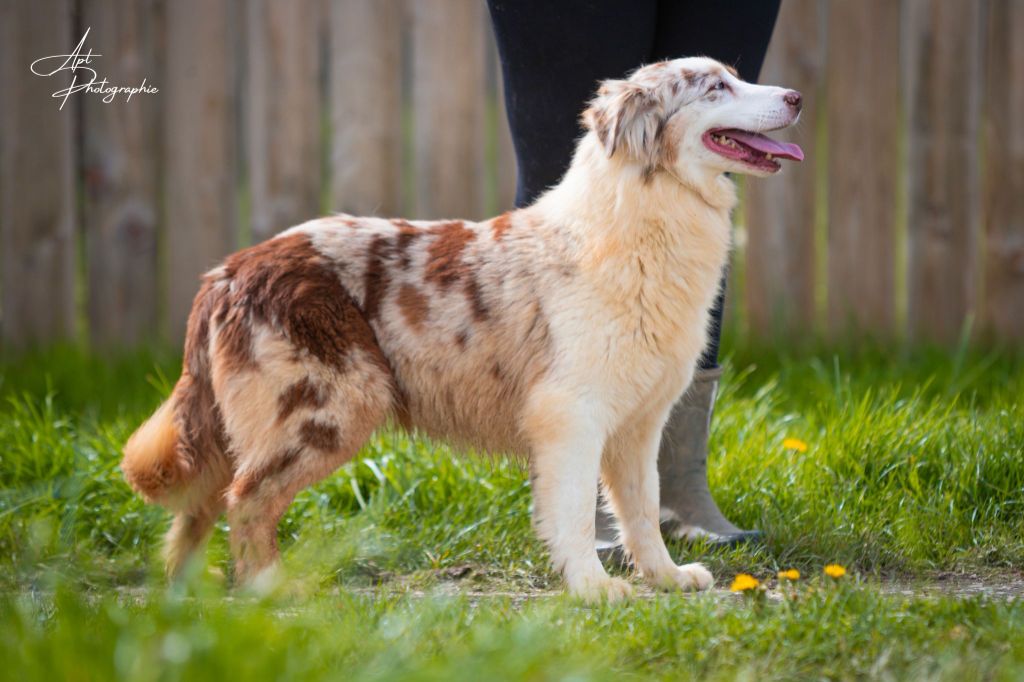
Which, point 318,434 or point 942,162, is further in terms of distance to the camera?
point 942,162

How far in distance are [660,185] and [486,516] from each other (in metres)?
1.17

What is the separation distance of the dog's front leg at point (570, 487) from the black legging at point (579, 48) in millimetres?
805

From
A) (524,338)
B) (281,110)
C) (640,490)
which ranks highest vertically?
(281,110)

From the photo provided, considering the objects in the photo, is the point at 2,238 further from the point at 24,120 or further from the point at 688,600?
the point at 688,600

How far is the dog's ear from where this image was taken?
3.24 meters

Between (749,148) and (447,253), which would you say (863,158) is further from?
(447,253)

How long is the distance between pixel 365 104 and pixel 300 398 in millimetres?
2488

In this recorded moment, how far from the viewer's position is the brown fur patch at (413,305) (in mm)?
3396

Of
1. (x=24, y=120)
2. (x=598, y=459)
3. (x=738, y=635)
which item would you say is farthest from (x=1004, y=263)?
Result: (x=24, y=120)

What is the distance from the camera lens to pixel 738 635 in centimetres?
259

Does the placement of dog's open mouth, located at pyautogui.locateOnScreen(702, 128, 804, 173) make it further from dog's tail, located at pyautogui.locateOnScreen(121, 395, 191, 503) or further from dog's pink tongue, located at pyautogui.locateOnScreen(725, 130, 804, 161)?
dog's tail, located at pyautogui.locateOnScreen(121, 395, 191, 503)

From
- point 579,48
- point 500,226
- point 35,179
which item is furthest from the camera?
point 35,179

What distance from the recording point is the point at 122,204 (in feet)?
18.0

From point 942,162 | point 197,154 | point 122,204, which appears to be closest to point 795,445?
point 942,162
